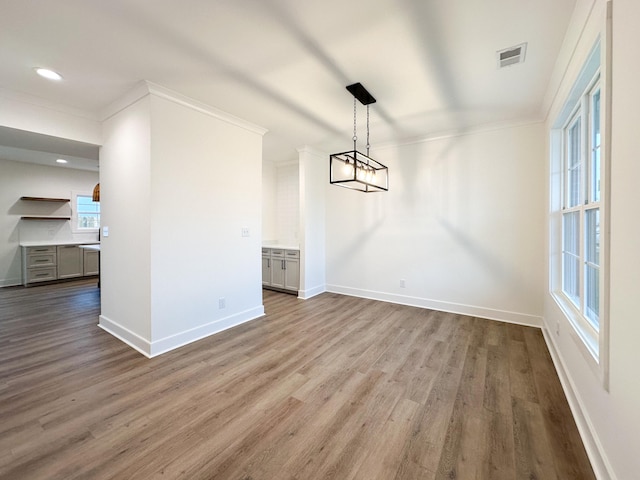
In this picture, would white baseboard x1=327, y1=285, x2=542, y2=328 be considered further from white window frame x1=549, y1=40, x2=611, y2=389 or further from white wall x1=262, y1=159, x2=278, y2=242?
white wall x1=262, y1=159, x2=278, y2=242

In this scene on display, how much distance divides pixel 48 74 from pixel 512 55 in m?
4.09

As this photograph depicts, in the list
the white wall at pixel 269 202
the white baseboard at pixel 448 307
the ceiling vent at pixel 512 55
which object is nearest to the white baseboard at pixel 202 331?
the white baseboard at pixel 448 307

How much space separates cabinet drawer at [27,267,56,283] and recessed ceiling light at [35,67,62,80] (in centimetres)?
531

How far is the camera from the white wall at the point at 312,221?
5023 millimetres

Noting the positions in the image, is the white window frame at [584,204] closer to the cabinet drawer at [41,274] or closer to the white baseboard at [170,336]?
the white baseboard at [170,336]

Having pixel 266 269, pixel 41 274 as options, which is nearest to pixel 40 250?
pixel 41 274

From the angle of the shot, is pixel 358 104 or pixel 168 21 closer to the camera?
pixel 168 21

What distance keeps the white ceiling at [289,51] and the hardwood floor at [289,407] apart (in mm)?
2723

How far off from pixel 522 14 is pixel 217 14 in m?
2.06

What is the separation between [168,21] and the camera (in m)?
1.92

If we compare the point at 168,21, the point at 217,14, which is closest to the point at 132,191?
the point at 168,21

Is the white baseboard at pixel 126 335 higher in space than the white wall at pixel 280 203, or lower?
lower

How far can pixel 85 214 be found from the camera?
23.0ft

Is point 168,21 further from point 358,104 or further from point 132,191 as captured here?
point 358,104
